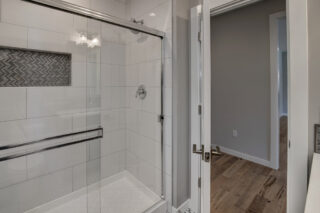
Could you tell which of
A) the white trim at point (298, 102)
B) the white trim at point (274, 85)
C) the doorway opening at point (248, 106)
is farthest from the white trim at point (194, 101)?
the white trim at point (274, 85)

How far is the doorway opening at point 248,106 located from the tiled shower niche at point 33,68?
7.11 ft

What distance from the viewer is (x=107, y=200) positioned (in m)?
1.80

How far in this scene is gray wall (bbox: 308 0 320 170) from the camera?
2.96ft

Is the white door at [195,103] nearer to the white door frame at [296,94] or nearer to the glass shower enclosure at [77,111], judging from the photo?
the glass shower enclosure at [77,111]

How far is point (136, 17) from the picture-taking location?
2020mm

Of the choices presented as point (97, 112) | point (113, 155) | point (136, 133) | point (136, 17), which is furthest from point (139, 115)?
point (136, 17)

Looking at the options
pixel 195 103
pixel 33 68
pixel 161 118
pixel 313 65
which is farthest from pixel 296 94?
pixel 33 68

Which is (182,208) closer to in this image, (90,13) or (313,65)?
(313,65)

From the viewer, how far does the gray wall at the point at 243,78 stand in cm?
252

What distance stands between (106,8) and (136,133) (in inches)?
63.2

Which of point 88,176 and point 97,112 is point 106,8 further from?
point 88,176

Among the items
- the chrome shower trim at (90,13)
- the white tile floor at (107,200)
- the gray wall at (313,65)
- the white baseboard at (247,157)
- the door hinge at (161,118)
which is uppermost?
the chrome shower trim at (90,13)

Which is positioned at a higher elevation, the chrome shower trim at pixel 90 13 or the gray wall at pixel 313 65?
the chrome shower trim at pixel 90 13

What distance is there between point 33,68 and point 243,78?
291cm
